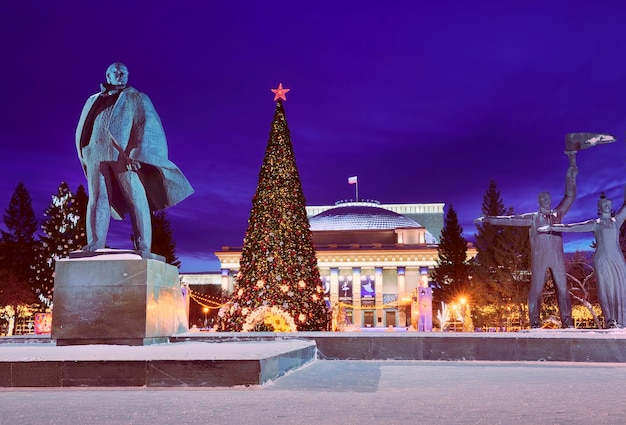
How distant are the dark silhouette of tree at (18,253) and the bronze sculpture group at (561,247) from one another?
3655 cm

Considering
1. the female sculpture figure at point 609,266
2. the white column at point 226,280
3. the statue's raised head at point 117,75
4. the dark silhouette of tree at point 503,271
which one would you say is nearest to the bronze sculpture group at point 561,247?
the female sculpture figure at point 609,266

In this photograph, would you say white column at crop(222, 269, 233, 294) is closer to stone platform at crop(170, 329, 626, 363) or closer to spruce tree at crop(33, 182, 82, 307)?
spruce tree at crop(33, 182, 82, 307)

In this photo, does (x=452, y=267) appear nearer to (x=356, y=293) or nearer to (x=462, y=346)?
(x=356, y=293)

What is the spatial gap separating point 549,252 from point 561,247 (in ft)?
1.17

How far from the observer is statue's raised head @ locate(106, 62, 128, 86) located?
9.41 metres

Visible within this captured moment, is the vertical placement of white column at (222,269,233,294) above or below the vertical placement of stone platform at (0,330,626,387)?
above

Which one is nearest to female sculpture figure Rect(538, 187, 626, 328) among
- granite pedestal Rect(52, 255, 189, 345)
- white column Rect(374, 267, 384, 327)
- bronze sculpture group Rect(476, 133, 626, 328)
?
bronze sculpture group Rect(476, 133, 626, 328)

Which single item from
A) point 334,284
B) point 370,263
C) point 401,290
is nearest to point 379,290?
point 401,290

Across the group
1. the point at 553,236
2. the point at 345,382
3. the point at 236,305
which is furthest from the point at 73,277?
the point at 236,305

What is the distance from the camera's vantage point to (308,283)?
20.5 metres

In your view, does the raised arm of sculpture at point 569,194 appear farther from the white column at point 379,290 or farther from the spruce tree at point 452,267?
the white column at point 379,290

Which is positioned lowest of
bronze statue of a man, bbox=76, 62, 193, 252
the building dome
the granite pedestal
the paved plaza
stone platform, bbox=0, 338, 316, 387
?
the paved plaza

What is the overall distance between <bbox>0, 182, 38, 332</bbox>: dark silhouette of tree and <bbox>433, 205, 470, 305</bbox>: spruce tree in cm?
3527

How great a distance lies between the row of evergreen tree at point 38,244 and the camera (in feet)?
145
